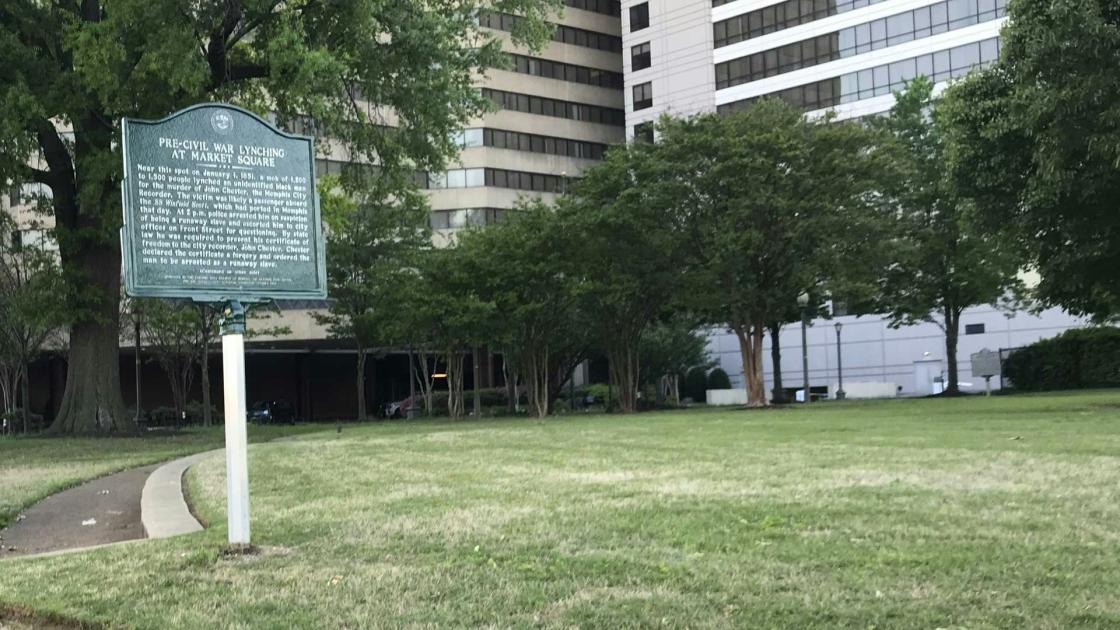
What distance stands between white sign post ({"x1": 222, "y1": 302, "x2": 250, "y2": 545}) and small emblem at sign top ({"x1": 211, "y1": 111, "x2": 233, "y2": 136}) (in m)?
1.29

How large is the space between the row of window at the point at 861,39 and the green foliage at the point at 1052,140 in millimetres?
33348

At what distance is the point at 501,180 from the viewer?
2712 inches

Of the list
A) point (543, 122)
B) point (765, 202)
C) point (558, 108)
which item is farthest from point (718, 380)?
point (765, 202)

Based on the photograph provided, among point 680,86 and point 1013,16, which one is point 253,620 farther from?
point 680,86

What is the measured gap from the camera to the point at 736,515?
8.03 metres

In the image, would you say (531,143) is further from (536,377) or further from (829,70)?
(536,377)

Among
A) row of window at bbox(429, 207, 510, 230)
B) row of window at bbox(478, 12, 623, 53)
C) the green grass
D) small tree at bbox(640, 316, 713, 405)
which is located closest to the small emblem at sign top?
the green grass

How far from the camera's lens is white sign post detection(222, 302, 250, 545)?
23.6 ft

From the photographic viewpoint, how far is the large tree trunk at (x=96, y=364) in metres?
24.6

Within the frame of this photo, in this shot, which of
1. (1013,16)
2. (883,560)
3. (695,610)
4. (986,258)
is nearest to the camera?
(695,610)

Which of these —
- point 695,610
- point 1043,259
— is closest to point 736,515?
point 695,610

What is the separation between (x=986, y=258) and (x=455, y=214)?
3735cm

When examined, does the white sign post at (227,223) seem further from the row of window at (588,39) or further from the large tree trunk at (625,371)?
the row of window at (588,39)

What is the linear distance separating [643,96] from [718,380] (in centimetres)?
2010
